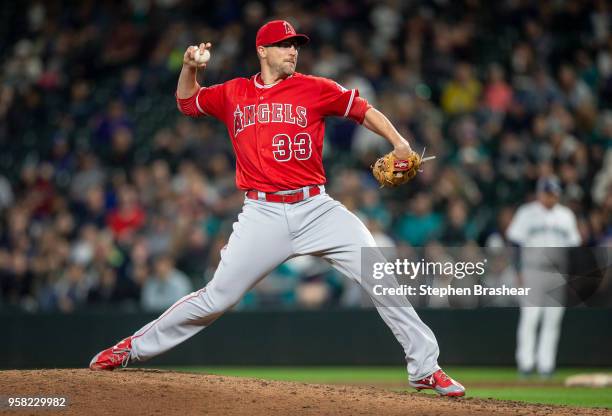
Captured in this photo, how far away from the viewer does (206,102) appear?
6.46 m

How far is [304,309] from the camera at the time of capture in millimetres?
11742

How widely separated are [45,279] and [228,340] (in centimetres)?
249

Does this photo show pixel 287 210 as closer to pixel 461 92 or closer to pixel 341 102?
pixel 341 102

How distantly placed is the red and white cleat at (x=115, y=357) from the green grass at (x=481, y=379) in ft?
7.94

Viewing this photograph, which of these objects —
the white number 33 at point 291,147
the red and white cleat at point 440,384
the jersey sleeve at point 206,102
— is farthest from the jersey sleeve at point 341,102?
the red and white cleat at point 440,384

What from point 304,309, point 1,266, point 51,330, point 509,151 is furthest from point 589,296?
point 1,266

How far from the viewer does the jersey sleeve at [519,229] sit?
34.3ft

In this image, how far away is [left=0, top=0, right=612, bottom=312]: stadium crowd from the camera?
39.0 ft

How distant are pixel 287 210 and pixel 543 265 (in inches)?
199

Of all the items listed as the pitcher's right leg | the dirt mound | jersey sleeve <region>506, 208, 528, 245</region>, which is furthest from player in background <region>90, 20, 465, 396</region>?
jersey sleeve <region>506, 208, 528, 245</region>

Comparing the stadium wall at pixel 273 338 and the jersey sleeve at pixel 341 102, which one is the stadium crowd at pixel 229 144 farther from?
the jersey sleeve at pixel 341 102

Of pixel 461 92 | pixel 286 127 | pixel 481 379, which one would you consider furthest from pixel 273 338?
pixel 286 127

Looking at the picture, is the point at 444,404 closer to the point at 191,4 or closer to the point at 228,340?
the point at 228,340

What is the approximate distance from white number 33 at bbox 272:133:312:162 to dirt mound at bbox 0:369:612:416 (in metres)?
1.45
